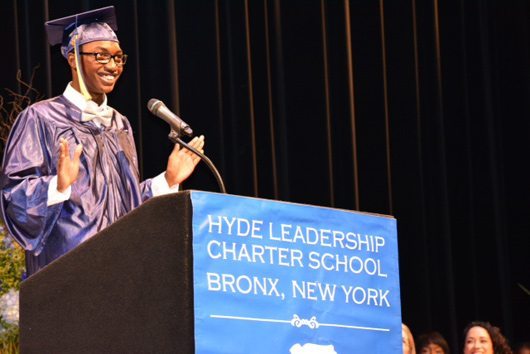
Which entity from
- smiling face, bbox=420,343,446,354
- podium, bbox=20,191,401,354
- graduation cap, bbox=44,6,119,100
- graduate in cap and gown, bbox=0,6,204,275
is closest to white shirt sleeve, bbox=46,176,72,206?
graduate in cap and gown, bbox=0,6,204,275

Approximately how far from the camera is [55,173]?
2.99 metres

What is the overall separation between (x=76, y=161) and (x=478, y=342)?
2.99 m

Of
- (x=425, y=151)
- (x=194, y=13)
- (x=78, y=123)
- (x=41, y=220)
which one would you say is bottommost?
(x=41, y=220)

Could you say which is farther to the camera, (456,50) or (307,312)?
(456,50)

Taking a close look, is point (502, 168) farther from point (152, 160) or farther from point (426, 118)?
point (152, 160)

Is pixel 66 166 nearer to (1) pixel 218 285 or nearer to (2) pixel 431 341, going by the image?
(1) pixel 218 285

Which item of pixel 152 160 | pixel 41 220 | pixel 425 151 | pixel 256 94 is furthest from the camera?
pixel 425 151

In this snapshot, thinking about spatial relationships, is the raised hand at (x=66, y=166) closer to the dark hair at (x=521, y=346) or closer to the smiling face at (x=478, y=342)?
the smiling face at (x=478, y=342)

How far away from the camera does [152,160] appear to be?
16.9 feet

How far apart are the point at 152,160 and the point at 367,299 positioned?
122 inches

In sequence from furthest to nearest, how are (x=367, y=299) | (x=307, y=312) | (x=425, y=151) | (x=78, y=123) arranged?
(x=425, y=151)
(x=78, y=123)
(x=367, y=299)
(x=307, y=312)

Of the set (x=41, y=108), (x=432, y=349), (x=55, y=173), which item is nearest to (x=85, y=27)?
(x=41, y=108)

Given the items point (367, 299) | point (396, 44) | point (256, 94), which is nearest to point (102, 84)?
point (367, 299)

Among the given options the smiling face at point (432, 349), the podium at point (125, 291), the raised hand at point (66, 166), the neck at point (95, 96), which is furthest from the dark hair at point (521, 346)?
the podium at point (125, 291)
